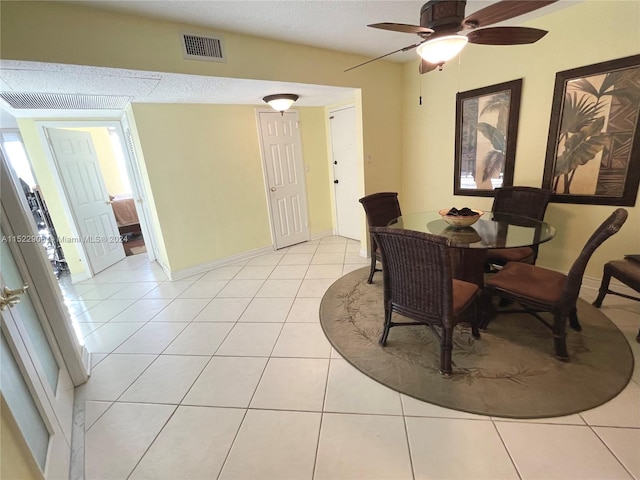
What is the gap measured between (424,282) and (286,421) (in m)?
1.13

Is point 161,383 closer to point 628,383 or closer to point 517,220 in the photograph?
point 628,383

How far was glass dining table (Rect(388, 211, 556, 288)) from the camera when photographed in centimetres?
191

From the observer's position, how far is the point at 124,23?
197 centimetres

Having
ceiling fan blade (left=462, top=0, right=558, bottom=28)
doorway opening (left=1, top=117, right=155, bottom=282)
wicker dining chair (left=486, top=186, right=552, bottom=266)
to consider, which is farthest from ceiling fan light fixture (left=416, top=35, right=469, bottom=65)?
doorway opening (left=1, top=117, right=155, bottom=282)

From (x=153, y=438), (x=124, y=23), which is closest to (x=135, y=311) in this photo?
(x=153, y=438)

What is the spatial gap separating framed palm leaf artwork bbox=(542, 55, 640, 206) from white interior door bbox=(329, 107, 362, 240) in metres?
2.25

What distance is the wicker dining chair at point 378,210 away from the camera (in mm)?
2947

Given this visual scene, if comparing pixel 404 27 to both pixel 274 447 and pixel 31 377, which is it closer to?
pixel 274 447

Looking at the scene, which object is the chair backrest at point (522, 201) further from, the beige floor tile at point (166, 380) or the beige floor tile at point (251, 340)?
the beige floor tile at point (166, 380)

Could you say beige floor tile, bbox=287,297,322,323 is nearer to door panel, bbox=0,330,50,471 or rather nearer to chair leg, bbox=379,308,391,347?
chair leg, bbox=379,308,391,347

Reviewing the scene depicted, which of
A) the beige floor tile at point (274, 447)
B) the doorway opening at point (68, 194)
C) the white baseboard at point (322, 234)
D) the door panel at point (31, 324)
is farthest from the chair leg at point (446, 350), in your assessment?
the doorway opening at point (68, 194)

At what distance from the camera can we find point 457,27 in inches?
62.0

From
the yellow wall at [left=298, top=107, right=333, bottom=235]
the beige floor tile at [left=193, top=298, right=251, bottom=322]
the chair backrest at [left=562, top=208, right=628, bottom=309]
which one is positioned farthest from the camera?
the yellow wall at [left=298, top=107, right=333, bottom=235]

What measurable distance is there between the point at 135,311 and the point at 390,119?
3811 millimetres
